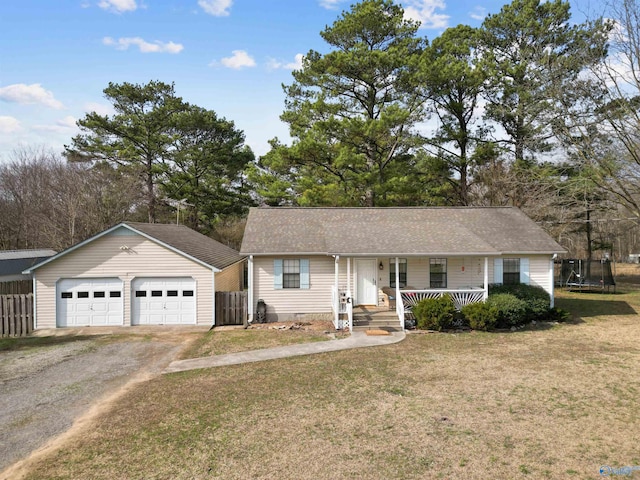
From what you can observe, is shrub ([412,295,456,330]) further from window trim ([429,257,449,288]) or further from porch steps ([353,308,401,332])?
window trim ([429,257,449,288])

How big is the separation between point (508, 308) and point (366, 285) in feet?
18.3

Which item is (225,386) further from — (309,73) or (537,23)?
(537,23)

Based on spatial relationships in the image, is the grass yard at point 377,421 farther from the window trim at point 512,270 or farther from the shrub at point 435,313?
the window trim at point 512,270

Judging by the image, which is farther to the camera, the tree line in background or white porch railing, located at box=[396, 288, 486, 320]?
the tree line in background

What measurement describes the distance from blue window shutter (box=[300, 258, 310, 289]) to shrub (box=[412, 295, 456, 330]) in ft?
15.0

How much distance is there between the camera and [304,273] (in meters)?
16.9

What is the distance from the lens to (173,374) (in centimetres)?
1034

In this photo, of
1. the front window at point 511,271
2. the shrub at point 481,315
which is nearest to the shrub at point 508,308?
the shrub at point 481,315

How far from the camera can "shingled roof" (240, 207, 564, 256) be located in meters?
16.1

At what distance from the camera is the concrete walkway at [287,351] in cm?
1118

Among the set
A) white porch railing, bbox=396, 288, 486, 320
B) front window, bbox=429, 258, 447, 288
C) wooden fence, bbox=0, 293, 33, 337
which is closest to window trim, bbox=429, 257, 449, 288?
front window, bbox=429, 258, 447, 288

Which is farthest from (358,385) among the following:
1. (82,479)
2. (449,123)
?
(449,123)

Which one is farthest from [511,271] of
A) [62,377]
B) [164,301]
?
[62,377]

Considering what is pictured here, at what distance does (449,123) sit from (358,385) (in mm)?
25298
